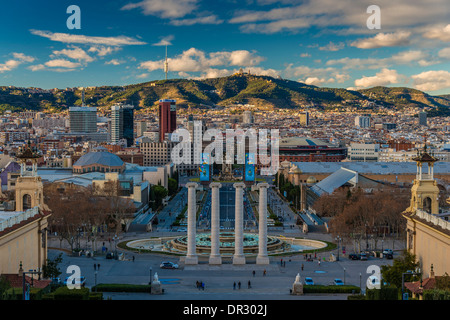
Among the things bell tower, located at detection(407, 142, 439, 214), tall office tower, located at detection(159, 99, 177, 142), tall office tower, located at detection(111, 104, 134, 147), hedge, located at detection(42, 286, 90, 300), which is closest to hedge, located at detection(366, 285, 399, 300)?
bell tower, located at detection(407, 142, 439, 214)

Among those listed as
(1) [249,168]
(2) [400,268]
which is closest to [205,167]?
(1) [249,168]

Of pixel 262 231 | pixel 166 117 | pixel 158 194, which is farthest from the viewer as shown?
pixel 166 117

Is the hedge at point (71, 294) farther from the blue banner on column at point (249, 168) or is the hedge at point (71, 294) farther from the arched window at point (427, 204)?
the blue banner on column at point (249, 168)

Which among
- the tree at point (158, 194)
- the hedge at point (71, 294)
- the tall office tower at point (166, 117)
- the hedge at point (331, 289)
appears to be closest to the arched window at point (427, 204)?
the hedge at point (331, 289)

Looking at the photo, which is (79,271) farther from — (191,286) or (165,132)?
(165,132)

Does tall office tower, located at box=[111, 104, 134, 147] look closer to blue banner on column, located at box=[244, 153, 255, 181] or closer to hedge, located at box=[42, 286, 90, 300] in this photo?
blue banner on column, located at box=[244, 153, 255, 181]

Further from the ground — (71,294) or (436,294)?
(436,294)

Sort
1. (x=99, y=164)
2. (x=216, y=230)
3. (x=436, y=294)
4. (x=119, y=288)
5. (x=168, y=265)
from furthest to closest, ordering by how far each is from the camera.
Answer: (x=99, y=164) → (x=216, y=230) → (x=168, y=265) → (x=119, y=288) → (x=436, y=294)

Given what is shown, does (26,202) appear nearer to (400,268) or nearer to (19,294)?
(19,294)
